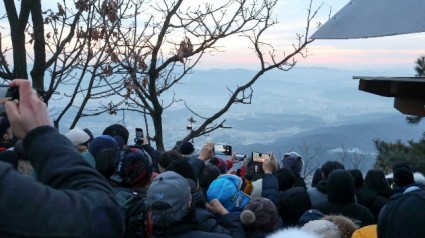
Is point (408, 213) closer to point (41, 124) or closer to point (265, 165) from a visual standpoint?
point (41, 124)

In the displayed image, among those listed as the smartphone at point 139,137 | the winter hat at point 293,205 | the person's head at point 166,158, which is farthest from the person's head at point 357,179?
the smartphone at point 139,137

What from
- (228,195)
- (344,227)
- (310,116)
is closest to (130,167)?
(228,195)

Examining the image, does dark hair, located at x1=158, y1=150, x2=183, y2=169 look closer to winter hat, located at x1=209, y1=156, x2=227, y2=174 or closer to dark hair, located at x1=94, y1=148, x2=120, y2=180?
winter hat, located at x1=209, y1=156, x2=227, y2=174

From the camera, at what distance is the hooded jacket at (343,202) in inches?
176

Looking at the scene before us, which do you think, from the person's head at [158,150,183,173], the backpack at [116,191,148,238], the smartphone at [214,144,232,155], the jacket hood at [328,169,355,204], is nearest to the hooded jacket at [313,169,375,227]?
the jacket hood at [328,169,355,204]

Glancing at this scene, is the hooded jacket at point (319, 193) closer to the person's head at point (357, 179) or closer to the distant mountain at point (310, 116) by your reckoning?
the person's head at point (357, 179)

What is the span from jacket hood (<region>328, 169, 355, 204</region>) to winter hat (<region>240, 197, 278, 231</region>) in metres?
0.92

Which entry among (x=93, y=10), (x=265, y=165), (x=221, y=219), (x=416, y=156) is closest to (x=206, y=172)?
(x=265, y=165)

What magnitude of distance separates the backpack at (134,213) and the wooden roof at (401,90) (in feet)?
4.32

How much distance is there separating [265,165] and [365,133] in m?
61.3

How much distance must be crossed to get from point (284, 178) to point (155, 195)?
2.70 meters

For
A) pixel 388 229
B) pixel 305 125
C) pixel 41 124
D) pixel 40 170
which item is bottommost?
pixel 305 125

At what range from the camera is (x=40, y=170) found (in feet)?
5.04

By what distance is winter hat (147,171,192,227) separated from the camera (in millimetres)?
3033
